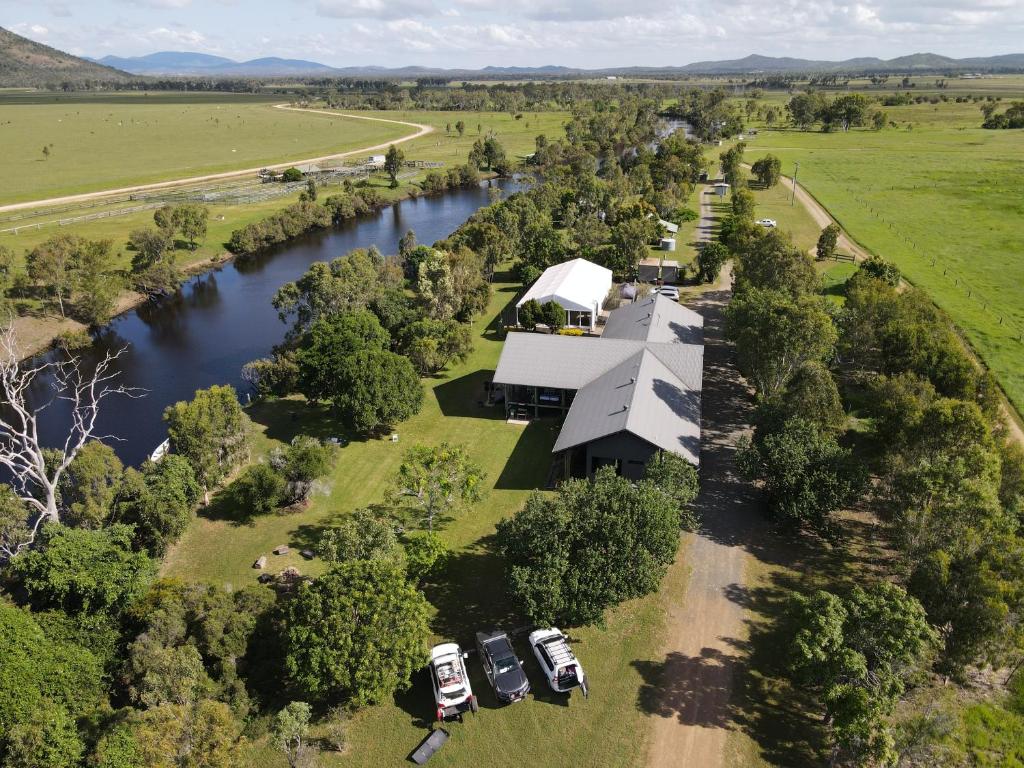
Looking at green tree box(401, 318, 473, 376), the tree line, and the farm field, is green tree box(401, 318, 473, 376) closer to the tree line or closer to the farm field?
the tree line

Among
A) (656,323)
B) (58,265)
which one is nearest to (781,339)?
(656,323)

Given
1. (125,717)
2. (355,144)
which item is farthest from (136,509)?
(355,144)

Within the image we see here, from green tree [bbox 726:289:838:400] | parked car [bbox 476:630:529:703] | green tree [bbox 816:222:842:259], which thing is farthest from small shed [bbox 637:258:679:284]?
parked car [bbox 476:630:529:703]

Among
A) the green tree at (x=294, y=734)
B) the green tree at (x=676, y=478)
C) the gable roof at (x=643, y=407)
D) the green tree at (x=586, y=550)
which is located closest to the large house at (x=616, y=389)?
the gable roof at (x=643, y=407)

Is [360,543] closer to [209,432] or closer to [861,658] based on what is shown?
[209,432]

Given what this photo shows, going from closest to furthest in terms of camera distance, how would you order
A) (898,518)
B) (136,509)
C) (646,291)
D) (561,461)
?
(898,518) → (136,509) → (561,461) → (646,291)

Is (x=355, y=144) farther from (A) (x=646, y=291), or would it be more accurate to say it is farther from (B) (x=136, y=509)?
(B) (x=136, y=509)
